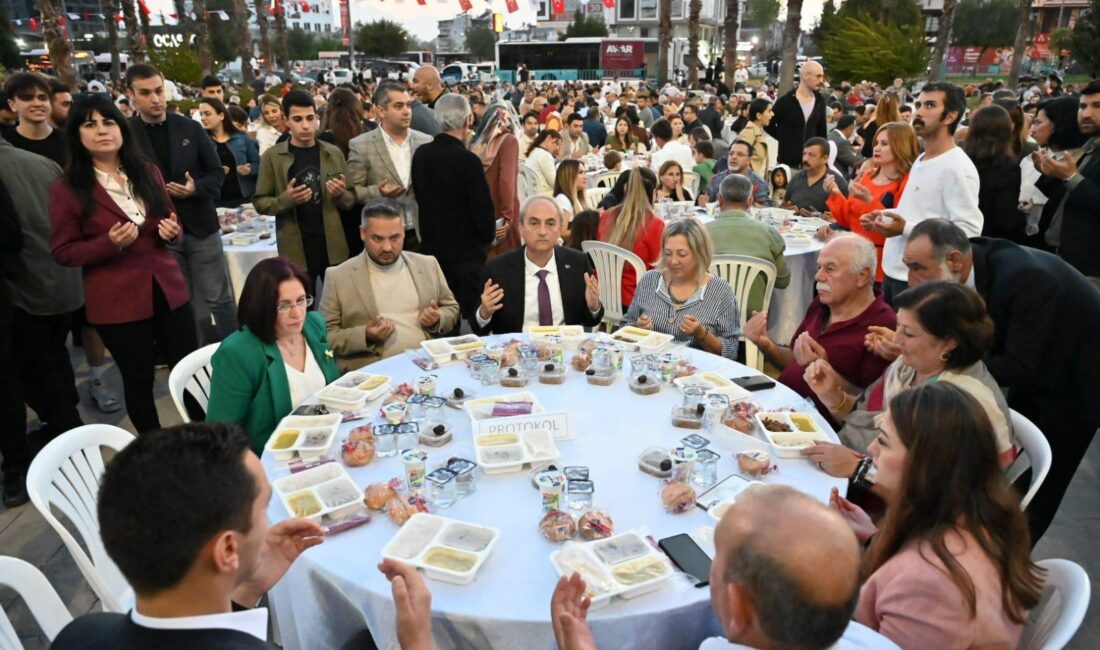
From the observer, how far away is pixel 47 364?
151 inches

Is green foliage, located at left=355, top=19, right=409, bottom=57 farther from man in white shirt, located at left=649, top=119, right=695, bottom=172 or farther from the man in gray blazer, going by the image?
the man in gray blazer

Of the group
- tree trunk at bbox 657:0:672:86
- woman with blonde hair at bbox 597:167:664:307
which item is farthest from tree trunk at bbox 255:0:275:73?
woman with blonde hair at bbox 597:167:664:307

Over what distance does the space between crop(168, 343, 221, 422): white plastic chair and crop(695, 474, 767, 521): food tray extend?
2160 millimetres

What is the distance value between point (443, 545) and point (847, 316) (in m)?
2.21

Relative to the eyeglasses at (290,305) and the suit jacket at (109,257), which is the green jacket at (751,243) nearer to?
the eyeglasses at (290,305)

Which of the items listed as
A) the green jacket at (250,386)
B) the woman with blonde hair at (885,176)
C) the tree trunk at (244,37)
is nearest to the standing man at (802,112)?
the woman with blonde hair at (885,176)

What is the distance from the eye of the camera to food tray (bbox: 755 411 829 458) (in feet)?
7.57

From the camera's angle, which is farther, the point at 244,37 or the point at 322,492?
the point at 244,37

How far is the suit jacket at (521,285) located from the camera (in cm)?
392

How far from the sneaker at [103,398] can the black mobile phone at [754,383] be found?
13.5 feet

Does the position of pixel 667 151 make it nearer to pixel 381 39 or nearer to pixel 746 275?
pixel 746 275

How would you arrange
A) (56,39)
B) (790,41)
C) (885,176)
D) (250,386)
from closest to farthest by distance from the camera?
Result: (250,386), (885,176), (56,39), (790,41)

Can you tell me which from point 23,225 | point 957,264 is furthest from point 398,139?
point 957,264

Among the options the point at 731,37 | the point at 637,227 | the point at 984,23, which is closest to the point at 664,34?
the point at 731,37
